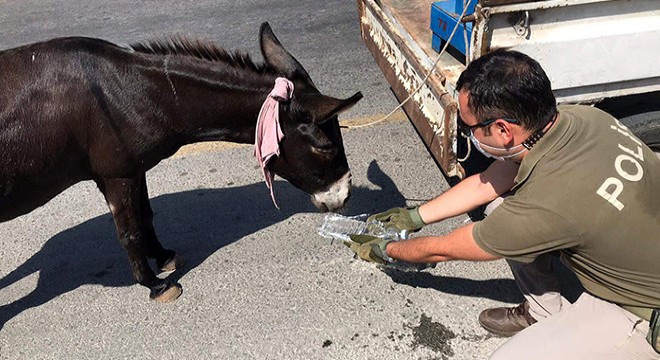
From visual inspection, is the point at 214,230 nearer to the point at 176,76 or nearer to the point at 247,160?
the point at 247,160

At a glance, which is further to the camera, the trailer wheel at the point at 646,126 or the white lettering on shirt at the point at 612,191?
the trailer wheel at the point at 646,126

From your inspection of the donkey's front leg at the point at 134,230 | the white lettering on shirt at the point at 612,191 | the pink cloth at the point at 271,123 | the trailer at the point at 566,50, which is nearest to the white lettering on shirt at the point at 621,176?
the white lettering on shirt at the point at 612,191

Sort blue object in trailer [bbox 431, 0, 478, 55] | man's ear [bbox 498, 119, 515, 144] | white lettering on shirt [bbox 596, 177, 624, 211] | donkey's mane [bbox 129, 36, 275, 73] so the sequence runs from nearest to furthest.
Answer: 1. white lettering on shirt [bbox 596, 177, 624, 211]
2. man's ear [bbox 498, 119, 515, 144]
3. donkey's mane [bbox 129, 36, 275, 73]
4. blue object in trailer [bbox 431, 0, 478, 55]

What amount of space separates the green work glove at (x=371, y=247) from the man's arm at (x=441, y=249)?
4cm

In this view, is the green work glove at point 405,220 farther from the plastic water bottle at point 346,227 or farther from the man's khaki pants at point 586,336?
the man's khaki pants at point 586,336

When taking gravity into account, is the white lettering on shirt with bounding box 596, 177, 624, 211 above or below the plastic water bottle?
above

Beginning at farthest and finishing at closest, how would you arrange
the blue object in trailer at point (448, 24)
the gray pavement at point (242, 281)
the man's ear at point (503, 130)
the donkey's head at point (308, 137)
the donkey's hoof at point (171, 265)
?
the donkey's hoof at point (171, 265) < the blue object in trailer at point (448, 24) < the gray pavement at point (242, 281) < the donkey's head at point (308, 137) < the man's ear at point (503, 130)

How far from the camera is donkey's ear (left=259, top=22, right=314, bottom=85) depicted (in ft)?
11.1

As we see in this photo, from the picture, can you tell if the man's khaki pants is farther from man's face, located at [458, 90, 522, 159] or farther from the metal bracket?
the metal bracket

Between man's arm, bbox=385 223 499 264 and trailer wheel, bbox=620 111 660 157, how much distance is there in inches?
66.2

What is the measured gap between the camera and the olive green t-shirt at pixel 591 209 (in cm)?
229

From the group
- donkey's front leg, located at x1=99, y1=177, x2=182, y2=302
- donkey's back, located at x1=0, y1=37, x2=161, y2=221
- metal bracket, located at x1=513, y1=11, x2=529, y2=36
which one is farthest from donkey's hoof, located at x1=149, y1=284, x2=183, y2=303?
metal bracket, located at x1=513, y1=11, x2=529, y2=36

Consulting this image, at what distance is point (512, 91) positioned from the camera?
234cm

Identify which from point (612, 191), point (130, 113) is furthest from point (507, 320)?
point (130, 113)
